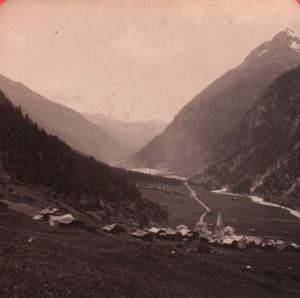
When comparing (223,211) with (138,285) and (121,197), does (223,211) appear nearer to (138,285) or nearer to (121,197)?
(121,197)

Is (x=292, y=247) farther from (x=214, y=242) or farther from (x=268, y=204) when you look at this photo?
(x=268, y=204)

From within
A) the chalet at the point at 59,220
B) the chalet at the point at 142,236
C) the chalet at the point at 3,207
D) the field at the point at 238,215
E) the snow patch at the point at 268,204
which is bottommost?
the field at the point at 238,215

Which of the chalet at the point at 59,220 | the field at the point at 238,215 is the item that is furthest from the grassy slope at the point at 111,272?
the field at the point at 238,215

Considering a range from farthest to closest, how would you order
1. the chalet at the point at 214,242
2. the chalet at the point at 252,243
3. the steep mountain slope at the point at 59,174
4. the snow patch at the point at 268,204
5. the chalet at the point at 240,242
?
the snow patch at the point at 268,204 < the steep mountain slope at the point at 59,174 < the chalet at the point at 252,243 < the chalet at the point at 240,242 < the chalet at the point at 214,242

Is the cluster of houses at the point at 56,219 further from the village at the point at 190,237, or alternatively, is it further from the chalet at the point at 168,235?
the chalet at the point at 168,235

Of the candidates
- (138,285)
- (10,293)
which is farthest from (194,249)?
(10,293)

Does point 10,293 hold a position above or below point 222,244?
above

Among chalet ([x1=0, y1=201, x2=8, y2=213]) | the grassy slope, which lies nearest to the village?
chalet ([x1=0, y1=201, x2=8, y2=213])
